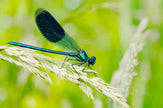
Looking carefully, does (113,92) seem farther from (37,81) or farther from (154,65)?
(154,65)

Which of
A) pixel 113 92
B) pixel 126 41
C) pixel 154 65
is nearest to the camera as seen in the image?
pixel 113 92

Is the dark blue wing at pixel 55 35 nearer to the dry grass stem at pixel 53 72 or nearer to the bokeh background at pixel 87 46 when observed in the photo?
the bokeh background at pixel 87 46

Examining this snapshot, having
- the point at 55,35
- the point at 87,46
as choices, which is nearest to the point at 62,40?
the point at 55,35

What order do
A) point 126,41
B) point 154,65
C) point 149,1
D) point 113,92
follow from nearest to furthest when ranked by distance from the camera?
point 113,92
point 154,65
point 126,41
point 149,1

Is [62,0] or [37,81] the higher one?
[62,0]

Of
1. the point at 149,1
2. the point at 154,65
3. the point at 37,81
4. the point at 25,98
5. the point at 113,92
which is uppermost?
the point at 149,1

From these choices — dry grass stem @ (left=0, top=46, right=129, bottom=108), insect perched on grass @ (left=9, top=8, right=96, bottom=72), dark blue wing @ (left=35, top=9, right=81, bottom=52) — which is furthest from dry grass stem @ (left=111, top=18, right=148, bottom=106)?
dark blue wing @ (left=35, top=9, right=81, bottom=52)

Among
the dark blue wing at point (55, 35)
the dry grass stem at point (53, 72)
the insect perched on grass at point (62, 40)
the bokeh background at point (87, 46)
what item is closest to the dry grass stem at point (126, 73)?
the bokeh background at point (87, 46)

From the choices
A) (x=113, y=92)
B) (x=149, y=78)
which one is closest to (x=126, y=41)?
(x=149, y=78)
